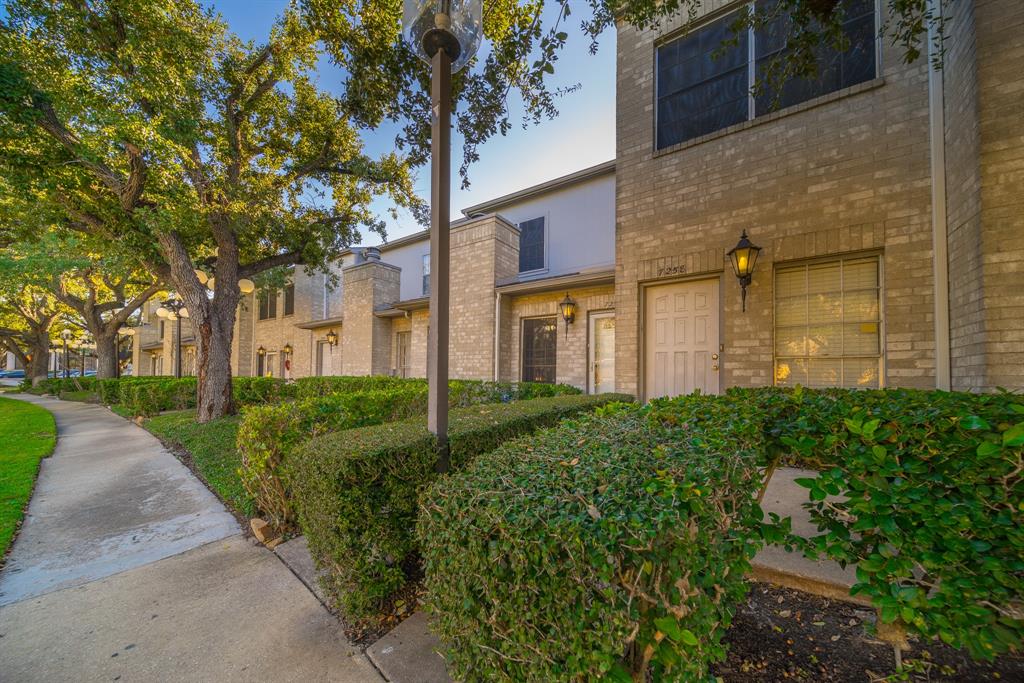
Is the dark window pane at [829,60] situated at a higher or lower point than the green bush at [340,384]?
higher

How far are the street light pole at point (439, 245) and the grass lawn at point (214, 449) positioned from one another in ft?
7.75

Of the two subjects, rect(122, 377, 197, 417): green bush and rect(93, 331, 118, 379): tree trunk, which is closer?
rect(122, 377, 197, 417): green bush

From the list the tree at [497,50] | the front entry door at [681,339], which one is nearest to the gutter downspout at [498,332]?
the front entry door at [681,339]

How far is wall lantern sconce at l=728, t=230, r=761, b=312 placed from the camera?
4.90 metres

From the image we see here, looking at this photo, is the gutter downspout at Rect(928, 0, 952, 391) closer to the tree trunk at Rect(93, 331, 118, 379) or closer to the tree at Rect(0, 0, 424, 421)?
Answer: the tree at Rect(0, 0, 424, 421)

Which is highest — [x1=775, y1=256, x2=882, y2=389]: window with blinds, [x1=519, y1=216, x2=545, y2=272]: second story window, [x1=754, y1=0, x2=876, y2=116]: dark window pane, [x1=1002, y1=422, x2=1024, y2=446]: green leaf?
[x1=754, y1=0, x2=876, y2=116]: dark window pane

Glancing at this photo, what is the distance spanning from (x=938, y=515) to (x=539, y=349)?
7.10 meters

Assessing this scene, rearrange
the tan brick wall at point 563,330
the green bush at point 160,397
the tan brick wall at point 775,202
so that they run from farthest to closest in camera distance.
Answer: the green bush at point 160,397 < the tan brick wall at point 563,330 < the tan brick wall at point 775,202

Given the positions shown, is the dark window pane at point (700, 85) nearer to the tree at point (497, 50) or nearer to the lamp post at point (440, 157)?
the tree at point (497, 50)

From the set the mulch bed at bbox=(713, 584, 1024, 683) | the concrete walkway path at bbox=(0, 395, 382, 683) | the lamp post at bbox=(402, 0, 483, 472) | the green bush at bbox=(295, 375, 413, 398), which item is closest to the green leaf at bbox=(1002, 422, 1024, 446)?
the mulch bed at bbox=(713, 584, 1024, 683)

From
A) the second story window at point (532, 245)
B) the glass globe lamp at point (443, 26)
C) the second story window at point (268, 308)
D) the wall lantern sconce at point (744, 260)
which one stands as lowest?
the wall lantern sconce at point (744, 260)

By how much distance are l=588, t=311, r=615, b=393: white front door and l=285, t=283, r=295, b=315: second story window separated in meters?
12.4

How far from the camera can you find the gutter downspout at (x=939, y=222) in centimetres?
396

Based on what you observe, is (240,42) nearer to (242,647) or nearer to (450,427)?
(450,427)
